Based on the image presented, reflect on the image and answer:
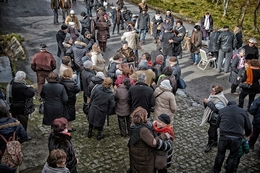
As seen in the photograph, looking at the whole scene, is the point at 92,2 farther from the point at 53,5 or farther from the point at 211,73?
the point at 211,73

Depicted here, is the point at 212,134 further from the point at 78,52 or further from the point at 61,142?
the point at 78,52

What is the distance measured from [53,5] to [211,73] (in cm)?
939

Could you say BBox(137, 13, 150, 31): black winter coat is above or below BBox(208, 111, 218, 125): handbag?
above

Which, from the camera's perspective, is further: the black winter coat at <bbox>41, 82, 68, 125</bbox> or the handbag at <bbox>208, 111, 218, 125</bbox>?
the handbag at <bbox>208, 111, 218, 125</bbox>

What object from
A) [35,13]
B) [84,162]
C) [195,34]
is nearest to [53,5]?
[35,13]

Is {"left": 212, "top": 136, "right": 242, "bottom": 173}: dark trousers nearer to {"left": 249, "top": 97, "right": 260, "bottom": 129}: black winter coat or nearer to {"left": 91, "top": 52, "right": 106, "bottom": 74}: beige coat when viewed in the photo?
{"left": 249, "top": 97, "right": 260, "bottom": 129}: black winter coat

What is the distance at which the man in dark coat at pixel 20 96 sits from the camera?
769 centimetres

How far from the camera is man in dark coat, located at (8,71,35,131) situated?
7.69 metres

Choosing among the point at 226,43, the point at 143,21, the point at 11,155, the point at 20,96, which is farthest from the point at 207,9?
the point at 11,155

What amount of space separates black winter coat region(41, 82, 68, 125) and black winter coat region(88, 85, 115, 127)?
0.70m

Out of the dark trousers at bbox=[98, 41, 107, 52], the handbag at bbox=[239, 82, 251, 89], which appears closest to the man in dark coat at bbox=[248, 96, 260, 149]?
the handbag at bbox=[239, 82, 251, 89]

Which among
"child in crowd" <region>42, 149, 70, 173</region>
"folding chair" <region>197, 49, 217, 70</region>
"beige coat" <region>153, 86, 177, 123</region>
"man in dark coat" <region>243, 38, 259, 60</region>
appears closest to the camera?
"child in crowd" <region>42, 149, 70, 173</region>

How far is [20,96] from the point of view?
7.80 metres

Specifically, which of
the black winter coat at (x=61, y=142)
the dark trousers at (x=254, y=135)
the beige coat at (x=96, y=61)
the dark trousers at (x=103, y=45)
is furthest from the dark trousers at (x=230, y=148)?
the dark trousers at (x=103, y=45)
